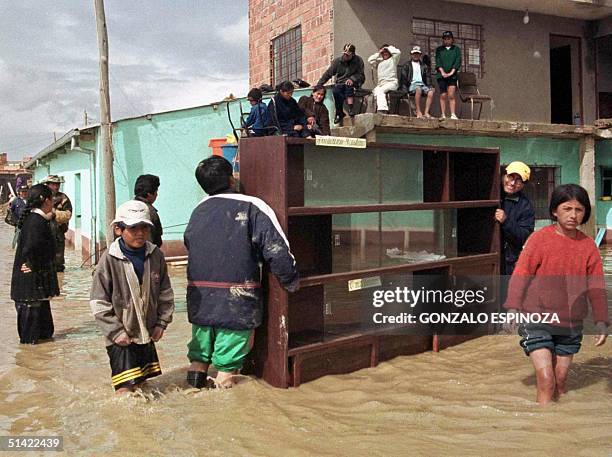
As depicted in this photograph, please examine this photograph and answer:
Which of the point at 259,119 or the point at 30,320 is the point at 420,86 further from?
the point at 30,320

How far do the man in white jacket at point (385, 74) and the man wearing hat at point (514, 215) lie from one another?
568cm

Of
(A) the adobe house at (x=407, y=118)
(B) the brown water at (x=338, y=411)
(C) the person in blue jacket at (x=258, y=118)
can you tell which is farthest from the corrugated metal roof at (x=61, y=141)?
(B) the brown water at (x=338, y=411)

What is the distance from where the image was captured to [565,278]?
409 cm

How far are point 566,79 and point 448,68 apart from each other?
19.3 feet

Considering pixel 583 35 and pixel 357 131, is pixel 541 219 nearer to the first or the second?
pixel 583 35

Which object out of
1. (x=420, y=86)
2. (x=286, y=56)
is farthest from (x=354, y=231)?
(x=286, y=56)

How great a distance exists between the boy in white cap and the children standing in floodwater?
2.46m

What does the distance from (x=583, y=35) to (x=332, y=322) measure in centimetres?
1330

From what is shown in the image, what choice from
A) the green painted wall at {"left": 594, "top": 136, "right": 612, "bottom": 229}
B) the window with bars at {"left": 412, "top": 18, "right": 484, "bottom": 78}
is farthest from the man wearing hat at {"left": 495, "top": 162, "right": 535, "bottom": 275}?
the green painted wall at {"left": 594, "top": 136, "right": 612, "bottom": 229}

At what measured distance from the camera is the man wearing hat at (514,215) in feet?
19.2

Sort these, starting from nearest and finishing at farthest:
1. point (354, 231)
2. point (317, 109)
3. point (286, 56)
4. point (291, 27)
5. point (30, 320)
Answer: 1. point (354, 231)
2. point (30, 320)
3. point (317, 109)
4. point (291, 27)
5. point (286, 56)

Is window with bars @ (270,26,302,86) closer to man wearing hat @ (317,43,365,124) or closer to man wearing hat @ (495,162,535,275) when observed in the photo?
man wearing hat @ (317,43,365,124)

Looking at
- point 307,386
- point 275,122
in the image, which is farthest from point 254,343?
point 275,122

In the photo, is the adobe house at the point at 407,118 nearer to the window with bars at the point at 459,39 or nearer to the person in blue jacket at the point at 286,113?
the window with bars at the point at 459,39
